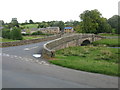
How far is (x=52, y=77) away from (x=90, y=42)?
3816cm

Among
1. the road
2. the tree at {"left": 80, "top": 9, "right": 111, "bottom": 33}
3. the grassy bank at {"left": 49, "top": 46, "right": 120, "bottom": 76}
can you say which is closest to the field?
the grassy bank at {"left": 49, "top": 46, "right": 120, "bottom": 76}

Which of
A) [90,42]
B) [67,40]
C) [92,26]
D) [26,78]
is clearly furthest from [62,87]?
[92,26]

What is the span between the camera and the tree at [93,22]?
66.6 metres

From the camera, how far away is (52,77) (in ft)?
31.4

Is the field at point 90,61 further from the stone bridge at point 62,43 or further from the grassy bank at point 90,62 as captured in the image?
the stone bridge at point 62,43

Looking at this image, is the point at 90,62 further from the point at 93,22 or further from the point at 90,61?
the point at 93,22

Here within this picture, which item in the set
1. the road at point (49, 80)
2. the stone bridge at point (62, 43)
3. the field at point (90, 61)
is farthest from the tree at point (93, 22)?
the road at point (49, 80)

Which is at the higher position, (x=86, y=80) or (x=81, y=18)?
(x=81, y=18)

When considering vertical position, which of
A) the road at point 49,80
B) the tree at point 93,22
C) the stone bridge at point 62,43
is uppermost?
the tree at point 93,22

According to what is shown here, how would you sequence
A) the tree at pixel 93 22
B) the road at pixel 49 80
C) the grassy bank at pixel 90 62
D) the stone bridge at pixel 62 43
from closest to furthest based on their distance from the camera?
1. the road at pixel 49 80
2. the grassy bank at pixel 90 62
3. the stone bridge at pixel 62 43
4. the tree at pixel 93 22

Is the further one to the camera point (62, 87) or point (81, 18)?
point (81, 18)

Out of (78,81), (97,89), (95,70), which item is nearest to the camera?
(97,89)

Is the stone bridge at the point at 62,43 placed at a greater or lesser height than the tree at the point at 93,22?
lesser

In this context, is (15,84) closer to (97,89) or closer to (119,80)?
(97,89)
